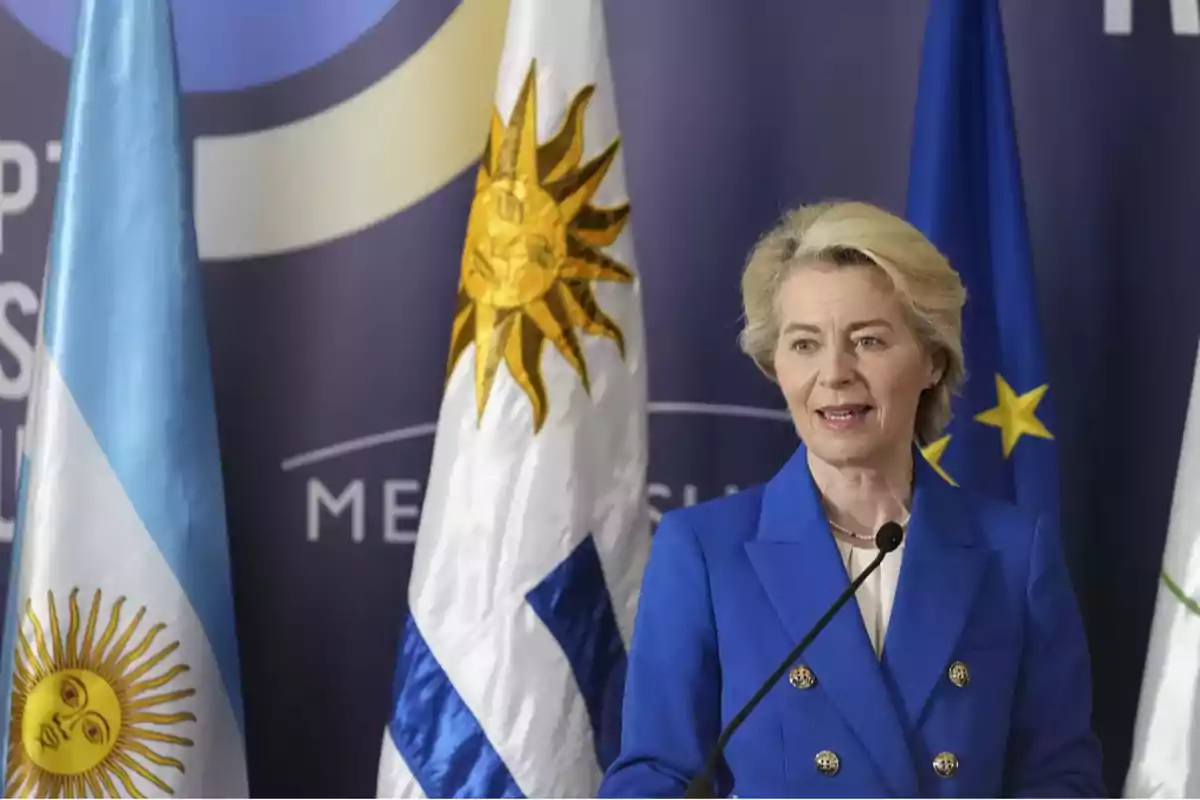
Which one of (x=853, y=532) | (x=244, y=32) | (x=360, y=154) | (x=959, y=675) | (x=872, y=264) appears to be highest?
(x=244, y=32)

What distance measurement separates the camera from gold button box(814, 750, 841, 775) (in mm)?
1241

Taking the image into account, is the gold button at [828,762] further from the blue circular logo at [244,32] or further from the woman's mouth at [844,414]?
the blue circular logo at [244,32]

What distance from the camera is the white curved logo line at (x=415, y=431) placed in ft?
7.48

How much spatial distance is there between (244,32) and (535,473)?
3.36ft

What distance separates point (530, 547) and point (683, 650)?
24.0 inches

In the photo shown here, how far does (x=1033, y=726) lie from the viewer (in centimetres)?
128

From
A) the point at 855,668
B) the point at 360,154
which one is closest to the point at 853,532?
the point at 855,668

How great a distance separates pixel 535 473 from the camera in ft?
6.09

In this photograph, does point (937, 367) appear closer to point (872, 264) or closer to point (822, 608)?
point (872, 264)

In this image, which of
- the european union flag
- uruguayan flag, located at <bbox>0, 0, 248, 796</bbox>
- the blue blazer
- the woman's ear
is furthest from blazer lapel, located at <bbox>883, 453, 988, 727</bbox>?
uruguayan flag, located at <bbox>0, 0, 248, 796</bbox>

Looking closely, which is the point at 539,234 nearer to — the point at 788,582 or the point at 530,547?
the point at 530,547

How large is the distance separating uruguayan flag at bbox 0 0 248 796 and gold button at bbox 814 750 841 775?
104 cm

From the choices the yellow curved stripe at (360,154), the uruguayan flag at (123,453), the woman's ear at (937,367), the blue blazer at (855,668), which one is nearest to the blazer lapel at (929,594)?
the blue blazer at (855,668)

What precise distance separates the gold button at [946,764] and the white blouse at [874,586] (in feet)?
0.38
